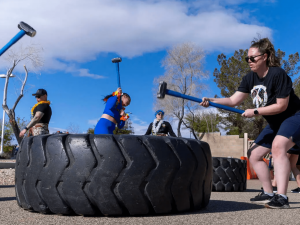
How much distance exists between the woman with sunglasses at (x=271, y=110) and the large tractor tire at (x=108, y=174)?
108 cm

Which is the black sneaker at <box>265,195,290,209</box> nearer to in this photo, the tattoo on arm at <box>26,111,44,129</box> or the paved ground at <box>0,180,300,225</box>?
the paved ground at <box>0,180,300,225</box>

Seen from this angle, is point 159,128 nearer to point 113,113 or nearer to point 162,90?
point 113,113

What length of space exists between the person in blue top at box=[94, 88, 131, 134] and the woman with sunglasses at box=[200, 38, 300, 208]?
6.62 feet

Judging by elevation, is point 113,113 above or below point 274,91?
below

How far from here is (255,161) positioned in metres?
3.34

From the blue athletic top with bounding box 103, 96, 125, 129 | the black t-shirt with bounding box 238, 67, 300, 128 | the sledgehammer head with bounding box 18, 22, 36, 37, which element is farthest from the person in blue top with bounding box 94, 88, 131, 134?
the black t-shirt with bounding box 238, 67, 300, 128

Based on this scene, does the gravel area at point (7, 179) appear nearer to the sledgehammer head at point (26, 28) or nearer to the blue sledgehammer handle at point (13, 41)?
the blue sledgehammer handle at point (13, 41)

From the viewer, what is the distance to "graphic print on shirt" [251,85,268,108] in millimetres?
3129

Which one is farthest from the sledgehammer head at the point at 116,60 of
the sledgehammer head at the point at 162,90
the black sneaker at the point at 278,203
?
the black sneaker at the point at 278,203

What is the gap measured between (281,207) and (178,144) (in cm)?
120

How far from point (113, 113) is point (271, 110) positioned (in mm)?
2704

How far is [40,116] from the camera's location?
5.55 metres

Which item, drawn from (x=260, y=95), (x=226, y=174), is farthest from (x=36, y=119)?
(x=260, y=95)

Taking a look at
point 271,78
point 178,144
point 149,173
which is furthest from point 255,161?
point 149,173
